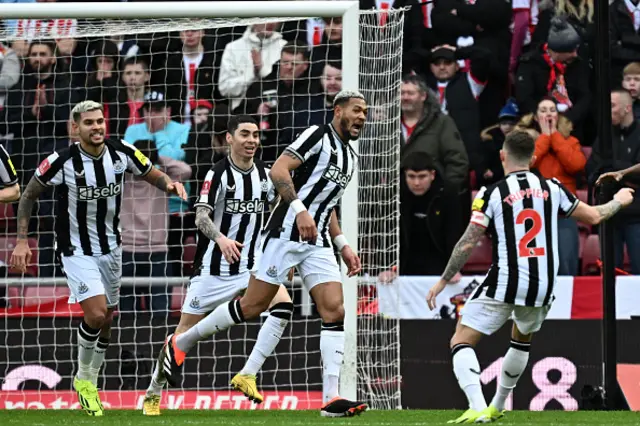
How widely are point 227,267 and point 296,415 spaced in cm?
136

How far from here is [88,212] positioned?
9.28 metres

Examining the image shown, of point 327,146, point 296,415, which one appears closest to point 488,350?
point 296,415

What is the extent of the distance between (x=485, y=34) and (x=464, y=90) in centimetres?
63

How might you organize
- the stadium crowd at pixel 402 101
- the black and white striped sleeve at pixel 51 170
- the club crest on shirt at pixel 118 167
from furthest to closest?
1. the stadium crowd at pixel 402 101
2. the club crest on shirt at pixel 118 167
3. the black and white striped sleeve at pixel 51 170

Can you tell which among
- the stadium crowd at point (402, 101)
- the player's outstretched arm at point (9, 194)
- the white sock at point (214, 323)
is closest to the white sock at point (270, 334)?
the white sock at point (214, 323)

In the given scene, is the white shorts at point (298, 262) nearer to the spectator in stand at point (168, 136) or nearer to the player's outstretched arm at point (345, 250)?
the player's outstretched arm at point (345, 250)

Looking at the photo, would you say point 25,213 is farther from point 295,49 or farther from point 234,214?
point 295,49

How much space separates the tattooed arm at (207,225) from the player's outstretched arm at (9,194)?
4.29ft

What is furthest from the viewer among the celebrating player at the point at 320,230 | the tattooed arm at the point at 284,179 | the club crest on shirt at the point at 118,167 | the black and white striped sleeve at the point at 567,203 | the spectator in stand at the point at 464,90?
the spectator in stand at the point at 464,90

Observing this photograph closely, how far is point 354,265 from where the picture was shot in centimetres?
862

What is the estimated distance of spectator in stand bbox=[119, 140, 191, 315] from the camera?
454 inches

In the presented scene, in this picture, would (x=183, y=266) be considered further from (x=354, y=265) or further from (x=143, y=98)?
(x=354, y=265)

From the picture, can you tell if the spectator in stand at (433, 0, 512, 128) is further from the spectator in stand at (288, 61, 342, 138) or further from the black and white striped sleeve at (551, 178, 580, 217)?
the black and white striped sleeve at (551, 178, 580, 217)

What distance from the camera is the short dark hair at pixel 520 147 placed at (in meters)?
7.72
